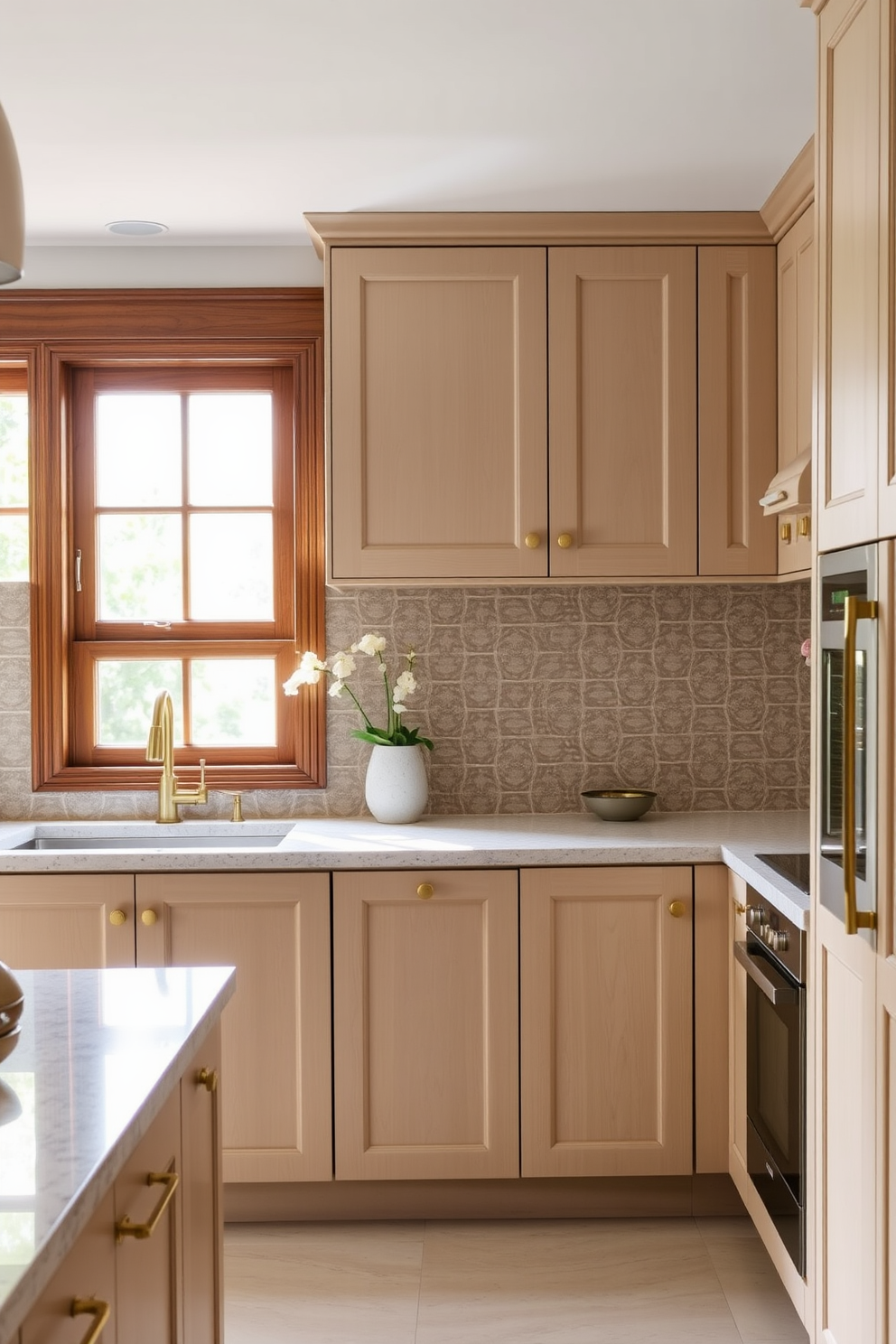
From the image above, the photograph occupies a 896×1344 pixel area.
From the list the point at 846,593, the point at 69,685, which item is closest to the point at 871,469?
the point at 846,593

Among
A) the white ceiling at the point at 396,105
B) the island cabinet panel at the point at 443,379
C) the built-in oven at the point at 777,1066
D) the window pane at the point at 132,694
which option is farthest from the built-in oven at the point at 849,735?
the window pane at the point at 132,694

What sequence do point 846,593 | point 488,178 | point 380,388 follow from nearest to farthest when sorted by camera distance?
point 846,593 < point 488,178 < point 380,388

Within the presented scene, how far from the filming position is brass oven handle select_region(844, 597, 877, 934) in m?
1.65

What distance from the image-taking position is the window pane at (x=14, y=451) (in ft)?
11.1

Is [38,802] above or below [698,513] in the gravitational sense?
below

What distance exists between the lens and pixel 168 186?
2.79m

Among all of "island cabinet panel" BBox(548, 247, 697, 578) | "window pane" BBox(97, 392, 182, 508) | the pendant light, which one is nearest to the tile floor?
"island cabinet panel" BBox(548, 247, 697, 578)

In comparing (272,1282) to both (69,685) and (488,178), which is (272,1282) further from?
(488,178)

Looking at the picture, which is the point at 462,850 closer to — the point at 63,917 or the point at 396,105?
the point at 63,917

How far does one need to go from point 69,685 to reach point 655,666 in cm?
165

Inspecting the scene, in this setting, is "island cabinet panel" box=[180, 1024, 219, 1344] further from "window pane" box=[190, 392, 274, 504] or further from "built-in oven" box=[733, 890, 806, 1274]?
"window pane" box=[190, 392, 274, 504]

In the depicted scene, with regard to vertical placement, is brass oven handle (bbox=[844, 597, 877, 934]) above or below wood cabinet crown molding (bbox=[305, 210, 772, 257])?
below

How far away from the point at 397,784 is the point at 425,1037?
65 centimetres

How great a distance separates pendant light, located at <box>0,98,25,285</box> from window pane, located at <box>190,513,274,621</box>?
2200 millimetres
